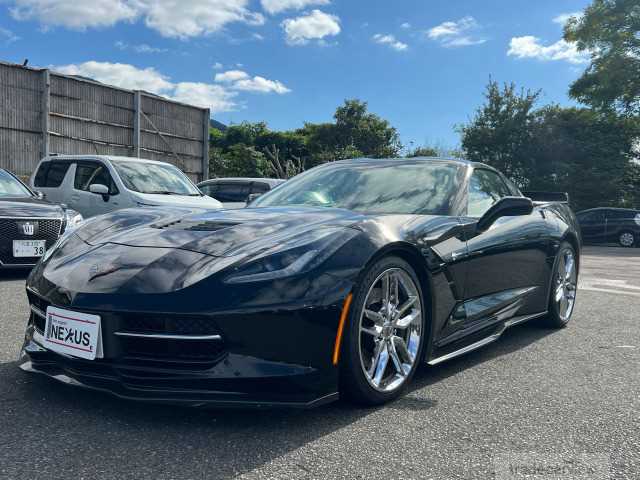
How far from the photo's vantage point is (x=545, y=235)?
447 centimetres

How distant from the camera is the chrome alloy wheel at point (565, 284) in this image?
4777mm

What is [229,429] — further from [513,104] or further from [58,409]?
[513,104]

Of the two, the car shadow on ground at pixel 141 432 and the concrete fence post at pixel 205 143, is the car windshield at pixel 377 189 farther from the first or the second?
the concrete fence post at pixel 205 143

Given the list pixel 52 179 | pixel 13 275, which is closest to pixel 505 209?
pixel 13 275

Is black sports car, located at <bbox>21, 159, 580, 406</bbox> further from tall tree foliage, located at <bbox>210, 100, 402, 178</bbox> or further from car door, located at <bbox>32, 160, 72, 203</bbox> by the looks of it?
tall tree foliage, located at <bbox>210, 100, 402, 178</bbox>

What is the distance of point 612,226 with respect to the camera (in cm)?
A: 2027

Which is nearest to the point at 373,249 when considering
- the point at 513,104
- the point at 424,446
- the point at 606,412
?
the point at 424,446

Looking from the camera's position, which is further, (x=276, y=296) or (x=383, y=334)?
(x=383, y=334)

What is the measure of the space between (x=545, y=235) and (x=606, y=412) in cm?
185

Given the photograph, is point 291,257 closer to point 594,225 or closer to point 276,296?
point 276,296

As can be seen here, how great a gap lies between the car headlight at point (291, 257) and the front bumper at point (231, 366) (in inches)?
6.2

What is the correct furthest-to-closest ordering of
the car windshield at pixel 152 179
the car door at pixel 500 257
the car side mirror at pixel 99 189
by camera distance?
the car windshield at pixel 152 179 < the car side mirror at pixel 99 189 < the car door at pixel 500 257

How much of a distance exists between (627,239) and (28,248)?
18.6m

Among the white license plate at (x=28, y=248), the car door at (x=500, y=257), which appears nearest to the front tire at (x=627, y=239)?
the car door at (x=500, y=257)
